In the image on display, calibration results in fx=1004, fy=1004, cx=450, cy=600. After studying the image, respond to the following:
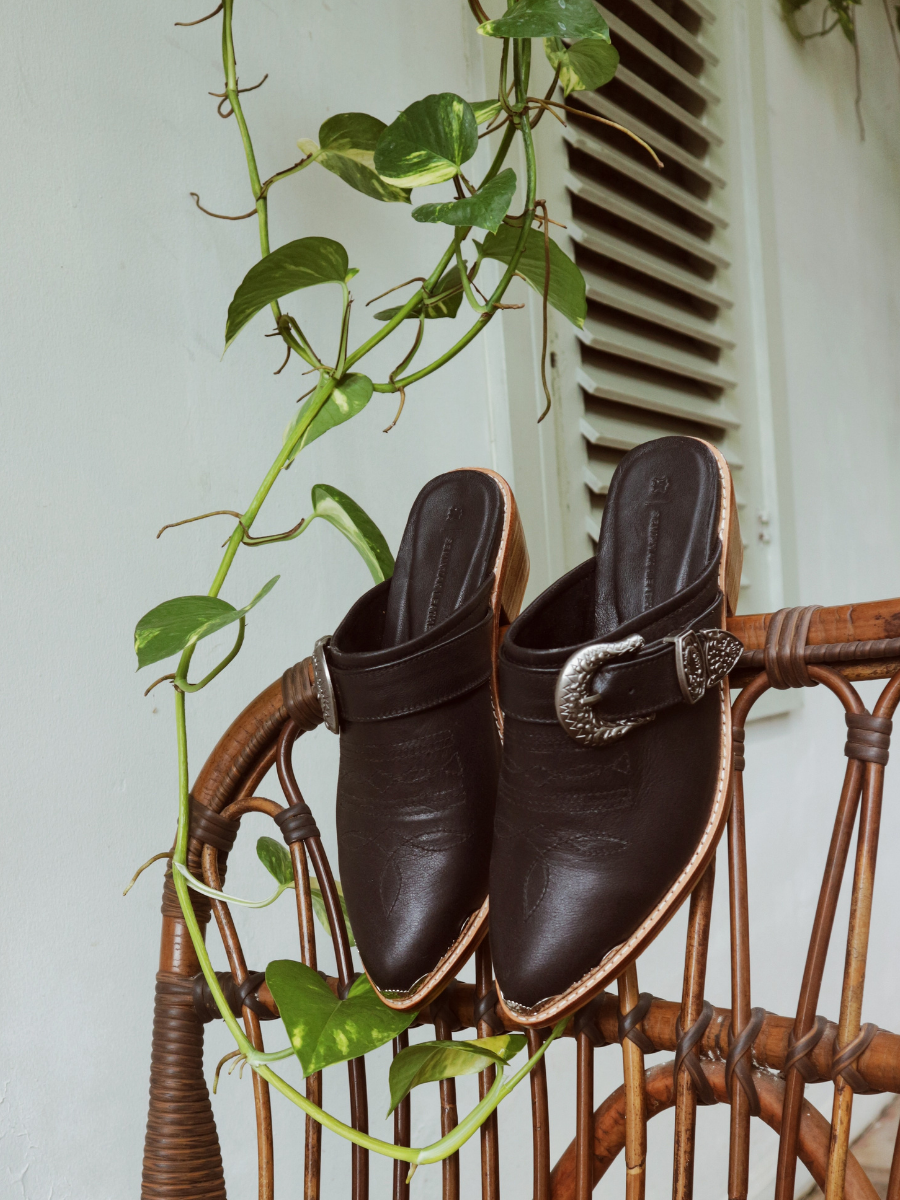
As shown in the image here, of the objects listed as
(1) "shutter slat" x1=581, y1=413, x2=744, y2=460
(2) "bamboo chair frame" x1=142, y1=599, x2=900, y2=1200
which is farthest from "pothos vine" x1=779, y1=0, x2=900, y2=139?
(2) "bamboo chair frame" x1=142, y1=599, x2=900, y2=1200

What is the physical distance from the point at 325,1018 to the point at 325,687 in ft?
0.46

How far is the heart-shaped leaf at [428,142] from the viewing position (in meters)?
0.51

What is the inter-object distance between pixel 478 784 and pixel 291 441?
0.75 feet

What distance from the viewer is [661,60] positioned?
1.36m

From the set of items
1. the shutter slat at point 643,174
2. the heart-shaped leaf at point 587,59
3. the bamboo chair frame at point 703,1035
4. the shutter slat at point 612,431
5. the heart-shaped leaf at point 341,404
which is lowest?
the bamboo chair frame at point 703,1035

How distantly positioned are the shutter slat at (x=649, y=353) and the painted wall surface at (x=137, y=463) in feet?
0.64

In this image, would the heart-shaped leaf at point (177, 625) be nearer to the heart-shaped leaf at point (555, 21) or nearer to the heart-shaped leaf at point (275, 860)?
the heart-shaped leaf at point (275, 860)

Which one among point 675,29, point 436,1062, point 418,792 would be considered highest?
point 675,29

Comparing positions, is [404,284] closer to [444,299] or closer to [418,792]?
[444,299]

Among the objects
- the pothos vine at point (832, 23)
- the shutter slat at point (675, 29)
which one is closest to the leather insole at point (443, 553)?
the shutter slat at point (675, 29)

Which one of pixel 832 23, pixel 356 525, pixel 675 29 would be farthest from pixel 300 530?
pixel 832 23

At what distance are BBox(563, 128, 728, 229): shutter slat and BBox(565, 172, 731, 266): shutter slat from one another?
0.09 feet

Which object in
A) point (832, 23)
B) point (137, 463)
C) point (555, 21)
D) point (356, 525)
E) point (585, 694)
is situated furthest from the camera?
point (832, 23)

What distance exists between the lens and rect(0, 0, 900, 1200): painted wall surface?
0.67 meters
